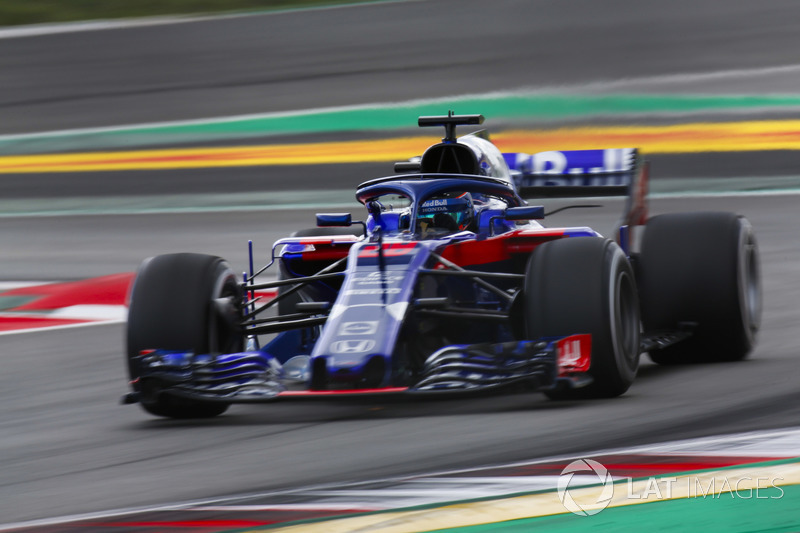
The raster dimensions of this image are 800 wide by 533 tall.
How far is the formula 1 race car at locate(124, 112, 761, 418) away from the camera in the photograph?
257 inches

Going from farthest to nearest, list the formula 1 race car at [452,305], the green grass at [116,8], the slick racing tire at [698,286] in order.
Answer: the green grass at [116,8]
the slick racing tire at [698,286]
the formula 1 race car at [452,305]

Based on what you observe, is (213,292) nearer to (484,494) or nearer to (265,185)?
(484,494)

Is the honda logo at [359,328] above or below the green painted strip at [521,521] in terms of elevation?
above

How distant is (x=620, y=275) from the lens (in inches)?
274

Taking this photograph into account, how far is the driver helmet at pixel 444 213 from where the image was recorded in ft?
26.1

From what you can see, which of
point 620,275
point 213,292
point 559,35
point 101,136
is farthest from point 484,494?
point 559,35

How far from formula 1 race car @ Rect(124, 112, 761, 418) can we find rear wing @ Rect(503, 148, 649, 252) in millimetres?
100

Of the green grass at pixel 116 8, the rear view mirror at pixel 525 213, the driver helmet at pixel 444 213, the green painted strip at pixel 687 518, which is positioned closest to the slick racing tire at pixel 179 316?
the driver helmet at pixel 444 213

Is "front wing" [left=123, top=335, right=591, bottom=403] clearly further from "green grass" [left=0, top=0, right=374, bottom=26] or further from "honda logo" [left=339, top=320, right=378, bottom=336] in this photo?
"green grass" [left=0, top=0, right=374, bottom=26]

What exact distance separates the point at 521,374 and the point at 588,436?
1.81ft

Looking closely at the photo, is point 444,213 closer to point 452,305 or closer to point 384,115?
point 452,305

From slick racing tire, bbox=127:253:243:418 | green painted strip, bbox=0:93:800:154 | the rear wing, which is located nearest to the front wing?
slick racing tire, bbox=127:253:243:418

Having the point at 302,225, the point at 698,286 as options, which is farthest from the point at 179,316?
the point at 302,225

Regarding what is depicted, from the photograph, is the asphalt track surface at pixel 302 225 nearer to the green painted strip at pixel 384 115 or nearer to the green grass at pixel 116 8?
the green painted strip at pixel 384 115
